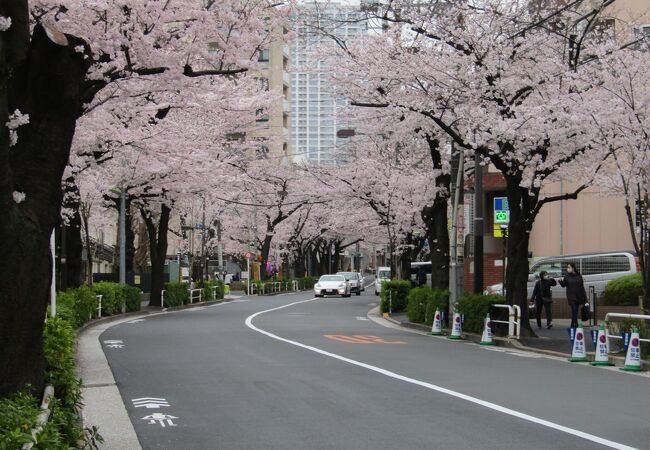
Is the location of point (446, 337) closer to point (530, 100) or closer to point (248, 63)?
point (530, 100)

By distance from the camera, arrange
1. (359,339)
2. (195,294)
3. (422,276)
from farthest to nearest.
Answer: (422,276), (195,294), (359,339)

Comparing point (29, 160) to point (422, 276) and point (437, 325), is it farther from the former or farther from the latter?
point (422, 276)

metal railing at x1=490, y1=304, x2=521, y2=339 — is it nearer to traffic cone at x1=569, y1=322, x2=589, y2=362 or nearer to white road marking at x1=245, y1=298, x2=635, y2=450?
traffic cone at x1=569, y1=322, x2=589, y2=362

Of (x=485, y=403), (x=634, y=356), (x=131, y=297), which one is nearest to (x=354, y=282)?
(x=131, y=297)

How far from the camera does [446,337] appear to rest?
76.3ft

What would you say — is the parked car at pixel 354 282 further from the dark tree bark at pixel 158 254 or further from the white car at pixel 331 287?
the dark tree bark at pixel 158 254

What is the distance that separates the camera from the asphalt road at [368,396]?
868cm

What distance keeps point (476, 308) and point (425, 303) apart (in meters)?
4.82

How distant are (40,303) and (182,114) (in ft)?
84.0

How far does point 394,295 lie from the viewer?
3569 cm

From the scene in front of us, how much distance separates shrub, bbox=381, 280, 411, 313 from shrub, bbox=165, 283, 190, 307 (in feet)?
32.2

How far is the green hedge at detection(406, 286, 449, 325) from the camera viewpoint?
25.6m

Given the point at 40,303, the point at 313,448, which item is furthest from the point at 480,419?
the point at 40,303

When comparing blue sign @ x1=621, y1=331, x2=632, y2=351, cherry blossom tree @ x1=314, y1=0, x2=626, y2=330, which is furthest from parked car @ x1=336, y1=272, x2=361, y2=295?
blue sign @ x1=621, y1=331, x2=632, y2=351
